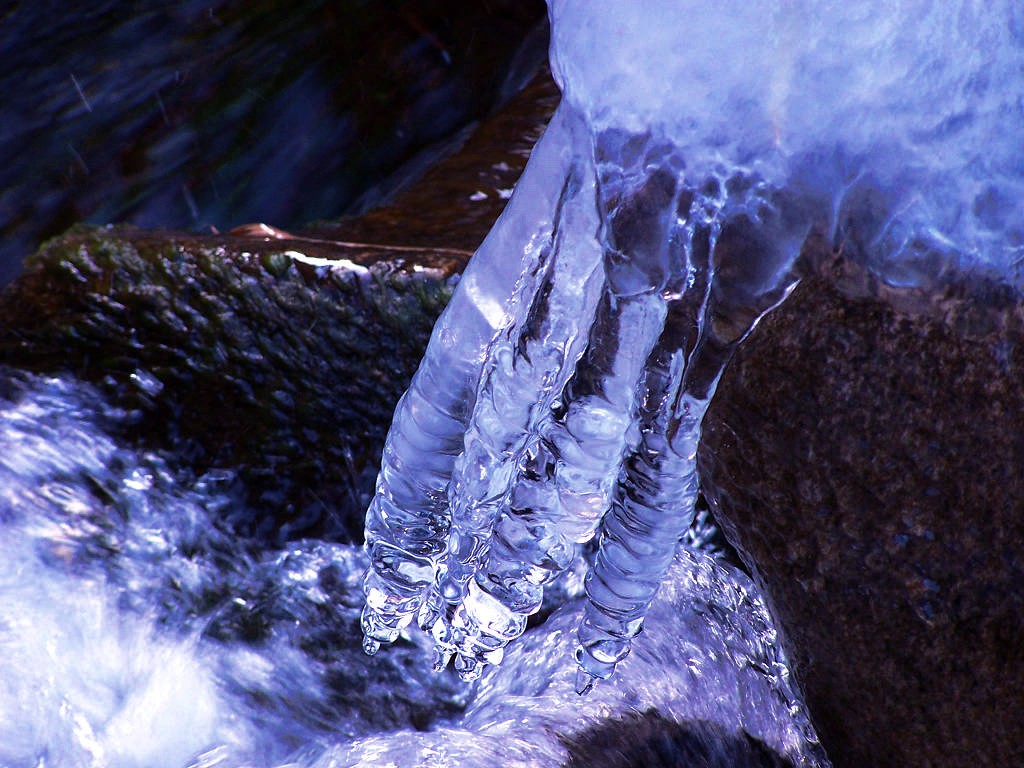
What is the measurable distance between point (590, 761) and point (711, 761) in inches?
13.1

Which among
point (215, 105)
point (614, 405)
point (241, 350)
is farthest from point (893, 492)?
point (215, 105)

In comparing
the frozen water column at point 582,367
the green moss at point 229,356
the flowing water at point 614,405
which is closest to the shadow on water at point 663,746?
the flowing water at point 614,405

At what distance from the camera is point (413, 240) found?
3.54 m

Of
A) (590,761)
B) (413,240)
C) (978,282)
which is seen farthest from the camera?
(413,240)

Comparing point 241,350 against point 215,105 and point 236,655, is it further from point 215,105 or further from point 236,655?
point 215,105

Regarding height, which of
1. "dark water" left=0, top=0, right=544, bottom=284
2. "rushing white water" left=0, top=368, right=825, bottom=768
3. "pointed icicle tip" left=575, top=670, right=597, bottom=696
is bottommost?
"rushing white water" left=0, top=368, right=825, bottom=768

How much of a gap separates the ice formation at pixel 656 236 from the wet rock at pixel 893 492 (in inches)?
6.0

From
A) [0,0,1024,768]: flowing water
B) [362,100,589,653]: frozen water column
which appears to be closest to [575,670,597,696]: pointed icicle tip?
[0,0,1024,768]: flowing water

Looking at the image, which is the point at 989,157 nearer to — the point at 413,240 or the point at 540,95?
the point at 413,240

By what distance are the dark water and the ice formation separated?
3.33 m

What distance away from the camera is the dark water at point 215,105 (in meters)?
4.76

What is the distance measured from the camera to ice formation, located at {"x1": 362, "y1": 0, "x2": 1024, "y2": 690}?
5.07ft

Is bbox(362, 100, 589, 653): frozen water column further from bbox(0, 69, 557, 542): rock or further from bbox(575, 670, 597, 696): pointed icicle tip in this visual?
bbox(0, 69, 557, 542): rock

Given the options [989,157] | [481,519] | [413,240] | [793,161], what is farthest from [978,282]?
[413,240]
